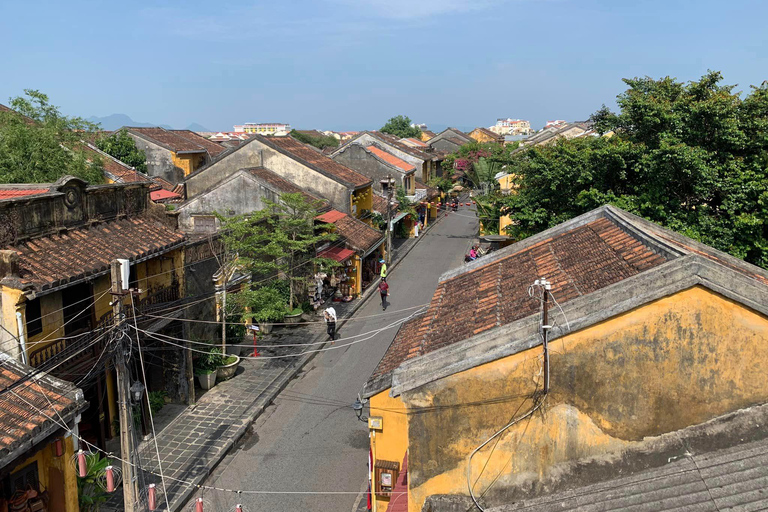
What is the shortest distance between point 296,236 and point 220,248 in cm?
463

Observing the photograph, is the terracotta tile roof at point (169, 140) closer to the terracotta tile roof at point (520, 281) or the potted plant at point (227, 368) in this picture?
the potted plant at point (227, 368)

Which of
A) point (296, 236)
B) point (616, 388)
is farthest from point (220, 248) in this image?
point (616, 388)

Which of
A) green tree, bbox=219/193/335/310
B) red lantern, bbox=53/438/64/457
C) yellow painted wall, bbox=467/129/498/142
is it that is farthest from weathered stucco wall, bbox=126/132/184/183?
yellow painted wall, bbox=467/129/498/142

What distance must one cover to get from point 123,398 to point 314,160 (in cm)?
2373

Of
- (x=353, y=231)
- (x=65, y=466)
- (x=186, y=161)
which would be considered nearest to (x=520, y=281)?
(x=65, y=466)

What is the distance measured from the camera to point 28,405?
1039cm

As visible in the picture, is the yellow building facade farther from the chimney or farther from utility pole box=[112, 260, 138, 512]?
the chimney

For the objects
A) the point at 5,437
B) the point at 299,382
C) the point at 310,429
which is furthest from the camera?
the point at 299,382

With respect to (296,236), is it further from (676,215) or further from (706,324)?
(706,324)

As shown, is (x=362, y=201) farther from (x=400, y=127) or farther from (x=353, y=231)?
(x=400, y=127)

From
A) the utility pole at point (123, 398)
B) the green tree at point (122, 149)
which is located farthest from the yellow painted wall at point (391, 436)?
the green tree at point (122, 149)

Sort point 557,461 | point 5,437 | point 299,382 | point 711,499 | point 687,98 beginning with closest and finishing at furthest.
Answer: point 711,499, point 557,461, point 5,437, point 687,98, point 299,382

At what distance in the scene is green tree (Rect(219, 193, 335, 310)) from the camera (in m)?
21.5

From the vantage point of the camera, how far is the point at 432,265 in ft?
122
